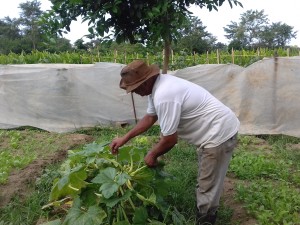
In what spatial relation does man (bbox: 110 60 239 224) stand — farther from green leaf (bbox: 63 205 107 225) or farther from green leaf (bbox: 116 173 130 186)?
green leaf (bbox: 63 205 107 225)

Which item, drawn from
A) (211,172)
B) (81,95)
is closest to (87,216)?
(211,172)

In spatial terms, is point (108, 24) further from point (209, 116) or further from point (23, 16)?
point (23, 16)

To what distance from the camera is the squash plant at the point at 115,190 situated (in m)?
2.70

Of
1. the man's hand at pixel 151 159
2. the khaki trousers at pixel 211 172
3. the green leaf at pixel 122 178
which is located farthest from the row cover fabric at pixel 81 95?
the green leaf at pixel 122 178

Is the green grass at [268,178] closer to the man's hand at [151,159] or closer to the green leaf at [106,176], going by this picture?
the man's hand at [151,159]

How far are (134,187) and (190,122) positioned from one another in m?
0.70

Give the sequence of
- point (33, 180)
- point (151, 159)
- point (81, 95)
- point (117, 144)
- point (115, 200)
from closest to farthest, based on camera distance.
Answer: point (115, 200) → point (151, 159) → point (117, 144) → point (33, 180) → point (81, 95)

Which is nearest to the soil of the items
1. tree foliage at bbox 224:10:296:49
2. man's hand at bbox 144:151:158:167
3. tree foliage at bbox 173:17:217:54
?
man's hand at bbox 144:151:158:167

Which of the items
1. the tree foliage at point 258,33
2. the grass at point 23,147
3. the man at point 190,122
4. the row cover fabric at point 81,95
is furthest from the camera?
the tree foliage at point 258,33

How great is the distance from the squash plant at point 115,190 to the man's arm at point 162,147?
75 millimetres

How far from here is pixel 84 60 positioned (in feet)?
43.4

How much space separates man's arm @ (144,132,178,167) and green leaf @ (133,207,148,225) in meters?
0.35

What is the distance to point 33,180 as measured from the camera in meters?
4.45

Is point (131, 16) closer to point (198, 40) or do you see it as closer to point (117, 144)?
point (117, 144)
